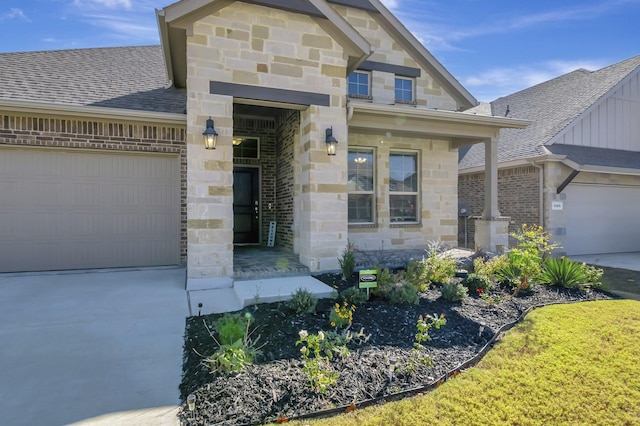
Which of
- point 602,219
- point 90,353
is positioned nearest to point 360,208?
point 90,353

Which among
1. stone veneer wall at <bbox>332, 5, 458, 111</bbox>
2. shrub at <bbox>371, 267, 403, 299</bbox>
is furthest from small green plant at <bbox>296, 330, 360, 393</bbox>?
stone veneer wall at <bbox>332, 5, 458, 111</bbox>

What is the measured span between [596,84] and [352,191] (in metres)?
10.2

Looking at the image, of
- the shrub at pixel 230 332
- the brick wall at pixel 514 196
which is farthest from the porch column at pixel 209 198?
the brick wall at pixel 514 196

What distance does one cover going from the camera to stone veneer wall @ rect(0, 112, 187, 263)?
21.2 ft

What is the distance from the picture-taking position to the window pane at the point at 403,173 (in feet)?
29.0

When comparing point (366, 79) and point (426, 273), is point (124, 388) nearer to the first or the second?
point (426, 273)

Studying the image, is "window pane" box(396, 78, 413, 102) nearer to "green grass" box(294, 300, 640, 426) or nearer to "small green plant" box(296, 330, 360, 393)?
"green grass" box(294, 300, 640, 426)

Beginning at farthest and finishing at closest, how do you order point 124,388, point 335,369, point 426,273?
point 426,273 → point 335,369 → point 124,388

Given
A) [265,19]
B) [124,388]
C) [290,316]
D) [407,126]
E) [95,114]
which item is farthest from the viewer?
[407,126]

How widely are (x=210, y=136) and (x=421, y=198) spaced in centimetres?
557

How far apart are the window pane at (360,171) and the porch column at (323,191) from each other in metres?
1.87

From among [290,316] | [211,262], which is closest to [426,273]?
[290,316]

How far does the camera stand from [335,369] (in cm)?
308

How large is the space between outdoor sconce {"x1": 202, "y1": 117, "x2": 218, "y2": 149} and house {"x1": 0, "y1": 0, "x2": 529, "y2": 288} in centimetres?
2
